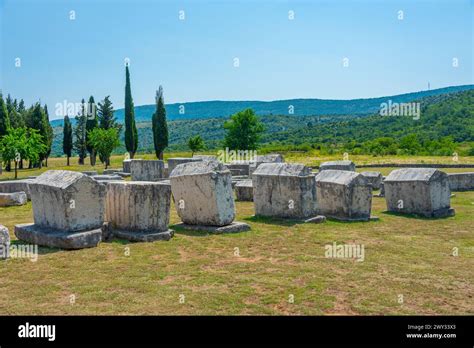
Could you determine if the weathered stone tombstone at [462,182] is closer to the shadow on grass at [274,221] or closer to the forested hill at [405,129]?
the shadow on grass at [274,221]

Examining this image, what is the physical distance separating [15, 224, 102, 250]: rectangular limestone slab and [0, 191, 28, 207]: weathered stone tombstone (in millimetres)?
7242

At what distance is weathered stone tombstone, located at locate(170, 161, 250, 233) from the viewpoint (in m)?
11.4

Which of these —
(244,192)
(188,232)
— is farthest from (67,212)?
(244,192)

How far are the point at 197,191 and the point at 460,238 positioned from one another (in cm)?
644

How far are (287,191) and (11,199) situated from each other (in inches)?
393

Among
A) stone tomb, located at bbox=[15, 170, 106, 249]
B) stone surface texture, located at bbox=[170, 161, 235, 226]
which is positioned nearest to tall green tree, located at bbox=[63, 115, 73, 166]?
stone surface texture, located at bbox=[170, 161, 235, 226]

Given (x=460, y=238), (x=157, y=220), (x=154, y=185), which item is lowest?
(x=460, y=238)

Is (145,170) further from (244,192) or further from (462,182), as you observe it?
(462,182)

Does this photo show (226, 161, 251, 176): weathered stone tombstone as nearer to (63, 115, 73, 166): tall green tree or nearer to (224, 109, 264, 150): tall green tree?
(224, 109, 264, 150): tall green tree

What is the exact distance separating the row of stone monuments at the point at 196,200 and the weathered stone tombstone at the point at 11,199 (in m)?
6.65

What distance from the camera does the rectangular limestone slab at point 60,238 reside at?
365 inches

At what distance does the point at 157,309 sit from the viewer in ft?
20.0
